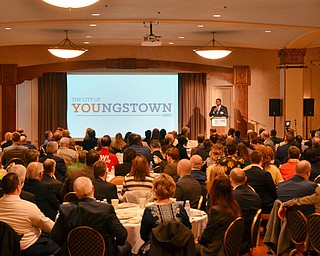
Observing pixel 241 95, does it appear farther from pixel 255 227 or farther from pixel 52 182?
pixel 255 227

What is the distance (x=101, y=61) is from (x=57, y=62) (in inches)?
52.1

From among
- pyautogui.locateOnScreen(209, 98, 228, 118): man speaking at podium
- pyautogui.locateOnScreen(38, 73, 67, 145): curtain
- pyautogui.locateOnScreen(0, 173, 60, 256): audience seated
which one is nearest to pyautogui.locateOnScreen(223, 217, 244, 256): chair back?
pyautogui.locateOnScreen(0, 173, 60, 256): audience seated

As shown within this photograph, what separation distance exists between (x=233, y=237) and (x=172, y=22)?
8501mm

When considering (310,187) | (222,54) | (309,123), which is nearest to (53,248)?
(310,187)

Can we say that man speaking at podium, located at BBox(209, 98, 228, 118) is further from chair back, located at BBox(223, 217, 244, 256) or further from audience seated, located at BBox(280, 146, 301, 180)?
chair back, located at BBox(223, 217, 244, 256)

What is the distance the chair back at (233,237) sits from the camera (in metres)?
5.55

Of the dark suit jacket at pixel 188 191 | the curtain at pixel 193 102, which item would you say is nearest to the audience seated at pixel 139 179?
the dark suit jacket at pixel 188 191

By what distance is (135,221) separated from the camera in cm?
629

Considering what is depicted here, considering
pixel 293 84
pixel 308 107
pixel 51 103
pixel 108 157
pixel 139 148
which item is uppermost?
pixel 293 84

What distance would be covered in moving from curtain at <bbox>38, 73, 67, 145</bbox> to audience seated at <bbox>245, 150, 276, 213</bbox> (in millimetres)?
13429

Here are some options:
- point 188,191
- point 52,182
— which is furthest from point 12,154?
point 188,191

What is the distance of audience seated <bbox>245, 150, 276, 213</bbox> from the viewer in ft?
26.3

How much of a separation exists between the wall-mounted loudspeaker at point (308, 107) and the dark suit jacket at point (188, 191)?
11.7 meters

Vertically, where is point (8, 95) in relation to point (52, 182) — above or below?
above
